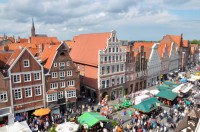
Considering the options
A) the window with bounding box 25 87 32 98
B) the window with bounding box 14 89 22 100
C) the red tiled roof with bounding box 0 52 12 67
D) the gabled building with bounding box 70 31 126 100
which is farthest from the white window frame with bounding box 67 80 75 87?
the red tiled roof with bounding box 0 52 12 67

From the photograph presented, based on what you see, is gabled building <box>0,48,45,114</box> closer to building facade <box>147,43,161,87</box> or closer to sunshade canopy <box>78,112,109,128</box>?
sunshade canopy <box>78,112,109,128</box>

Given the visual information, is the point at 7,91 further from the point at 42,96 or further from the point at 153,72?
the point at 153,72

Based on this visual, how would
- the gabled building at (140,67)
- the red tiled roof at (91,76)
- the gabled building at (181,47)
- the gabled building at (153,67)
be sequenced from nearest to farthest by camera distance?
the red tiled roof at (91,76) → the gabled building at (140,67) → the gabled building at (153,67) → the gabled building at (181,47)

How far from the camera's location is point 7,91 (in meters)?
26.7

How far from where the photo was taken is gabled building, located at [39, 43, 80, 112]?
3066 centimetres

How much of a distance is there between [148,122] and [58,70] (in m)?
16.3

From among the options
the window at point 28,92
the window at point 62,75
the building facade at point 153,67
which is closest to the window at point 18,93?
the window at point 28,92

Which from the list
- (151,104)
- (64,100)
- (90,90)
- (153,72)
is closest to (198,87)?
(153,72)

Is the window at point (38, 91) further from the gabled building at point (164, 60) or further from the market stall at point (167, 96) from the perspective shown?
the gabled building at point (164, 60)

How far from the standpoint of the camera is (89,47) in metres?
43.4

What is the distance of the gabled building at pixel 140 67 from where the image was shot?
150 feet

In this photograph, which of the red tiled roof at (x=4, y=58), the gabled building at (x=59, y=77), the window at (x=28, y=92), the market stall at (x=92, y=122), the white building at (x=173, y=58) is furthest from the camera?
the white building at (x=173, y=58)

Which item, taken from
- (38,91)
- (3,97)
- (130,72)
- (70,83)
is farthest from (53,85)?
(130,72)

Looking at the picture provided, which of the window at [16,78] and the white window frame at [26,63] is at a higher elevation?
the white window frame at [26,63]
